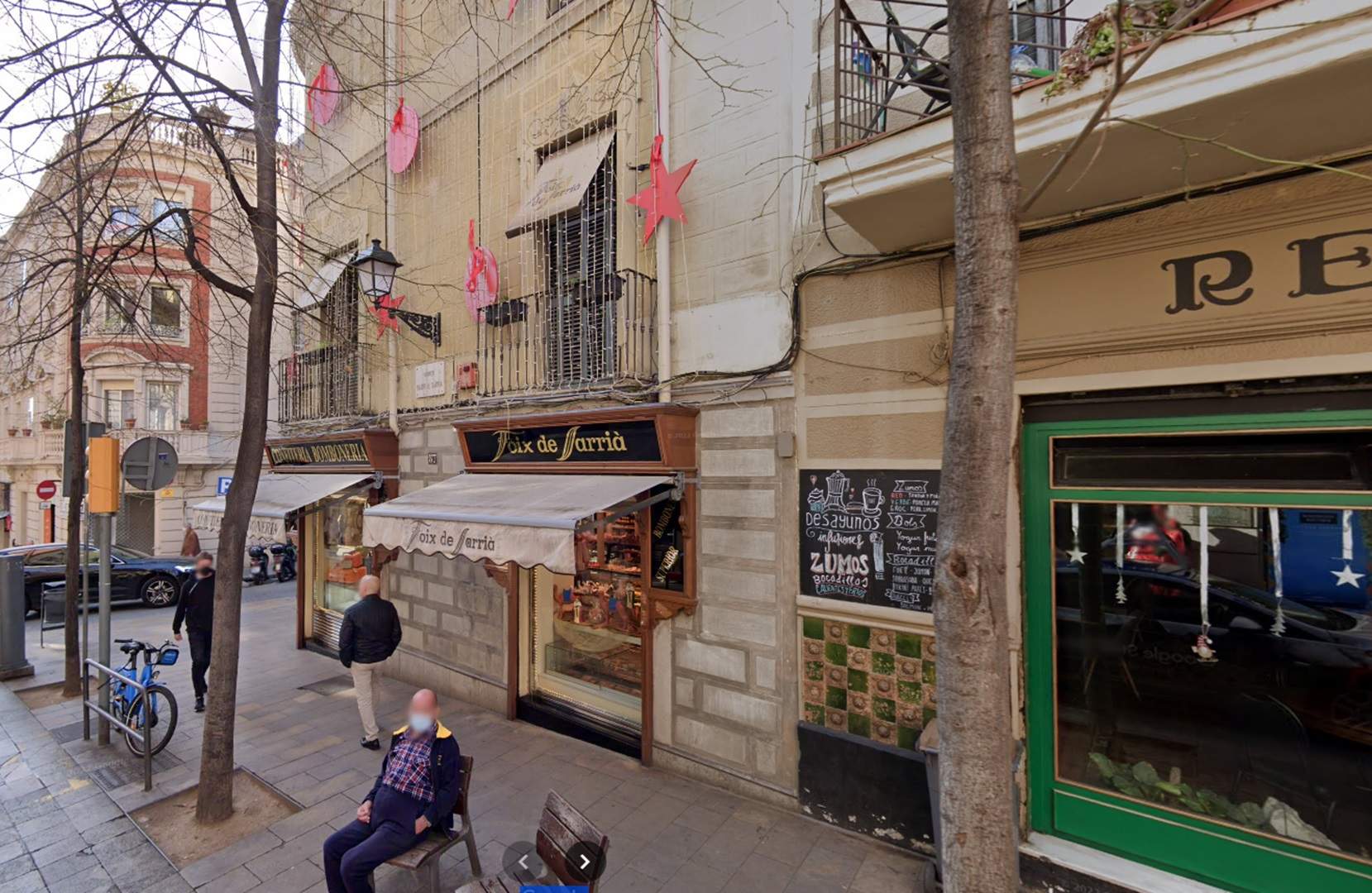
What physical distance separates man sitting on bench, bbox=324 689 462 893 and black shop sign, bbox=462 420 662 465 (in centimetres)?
257

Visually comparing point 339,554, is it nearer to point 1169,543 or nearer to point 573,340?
point 573,340

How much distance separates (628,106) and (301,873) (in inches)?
279

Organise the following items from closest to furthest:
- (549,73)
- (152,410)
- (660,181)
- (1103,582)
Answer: (1103,582) < (660,181) < (549,73) < (152,410)

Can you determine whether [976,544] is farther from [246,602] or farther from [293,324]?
[246,602]

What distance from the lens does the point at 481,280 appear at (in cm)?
736

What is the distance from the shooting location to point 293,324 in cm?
979

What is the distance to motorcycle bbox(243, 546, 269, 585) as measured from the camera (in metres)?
16.7

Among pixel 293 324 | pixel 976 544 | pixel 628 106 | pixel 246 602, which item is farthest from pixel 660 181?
pixel 246 602

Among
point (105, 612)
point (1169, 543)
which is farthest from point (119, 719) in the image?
point (1169, 543)

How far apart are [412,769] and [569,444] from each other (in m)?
3.19

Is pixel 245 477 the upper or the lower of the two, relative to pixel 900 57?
lower

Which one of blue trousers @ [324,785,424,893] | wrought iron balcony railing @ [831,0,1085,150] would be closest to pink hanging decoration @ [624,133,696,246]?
wrought iron balcony railing @ [831,0,1085,150]

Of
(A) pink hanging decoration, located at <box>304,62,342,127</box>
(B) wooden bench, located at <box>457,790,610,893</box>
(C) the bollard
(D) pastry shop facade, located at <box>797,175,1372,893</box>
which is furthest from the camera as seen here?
(A) pink hanging decoration, located at <box>304,62,342,127</box>

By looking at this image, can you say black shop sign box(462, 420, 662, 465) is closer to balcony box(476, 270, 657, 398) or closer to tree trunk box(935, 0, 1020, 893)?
balcony box(476, 270, 657, 398)
